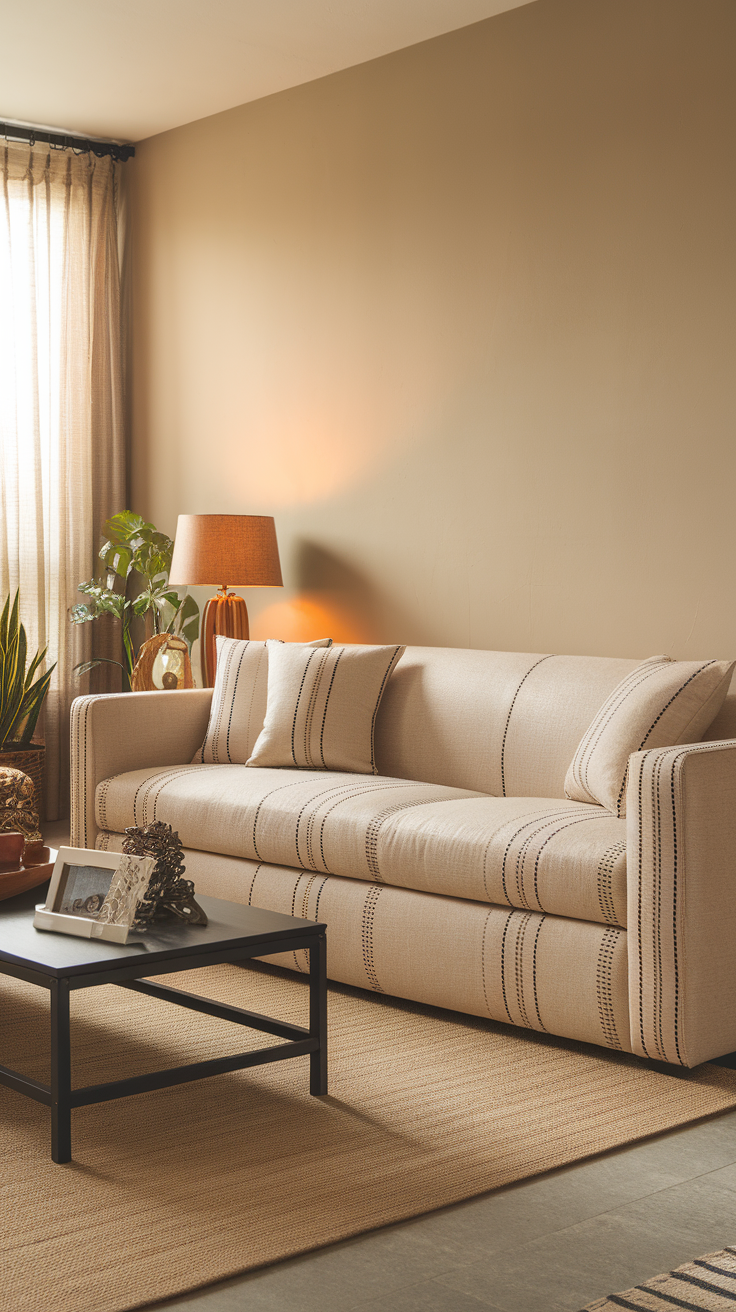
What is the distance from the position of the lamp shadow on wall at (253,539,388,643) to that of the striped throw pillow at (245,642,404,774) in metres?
0.76

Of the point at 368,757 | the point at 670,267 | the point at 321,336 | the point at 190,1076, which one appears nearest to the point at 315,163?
the point at 321,336

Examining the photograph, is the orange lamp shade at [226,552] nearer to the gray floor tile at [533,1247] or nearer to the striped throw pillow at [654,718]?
the striped throw pillow at [654,718]

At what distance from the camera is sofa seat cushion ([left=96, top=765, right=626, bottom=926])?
2.61 m

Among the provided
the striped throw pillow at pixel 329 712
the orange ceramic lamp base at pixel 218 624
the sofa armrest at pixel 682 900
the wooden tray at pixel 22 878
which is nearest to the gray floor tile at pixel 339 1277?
the sofa armrest at pixel 682 900

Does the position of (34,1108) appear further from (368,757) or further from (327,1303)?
(368,757)

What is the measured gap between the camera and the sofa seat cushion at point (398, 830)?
2.61 m

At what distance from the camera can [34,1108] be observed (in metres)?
2.35

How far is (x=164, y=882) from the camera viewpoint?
2.38m

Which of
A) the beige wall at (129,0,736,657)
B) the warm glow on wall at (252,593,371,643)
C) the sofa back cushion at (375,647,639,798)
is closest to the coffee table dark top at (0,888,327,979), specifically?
the sofa back cushion at (375,647,639,798)

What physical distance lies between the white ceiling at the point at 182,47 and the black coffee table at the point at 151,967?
295 cm

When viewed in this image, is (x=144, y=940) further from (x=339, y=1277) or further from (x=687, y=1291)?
(x=687, y=1291)

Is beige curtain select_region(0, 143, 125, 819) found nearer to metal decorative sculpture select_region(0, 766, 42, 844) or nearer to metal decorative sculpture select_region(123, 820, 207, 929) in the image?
metal decorative sculpture select_region(0, 766, 42, 844)

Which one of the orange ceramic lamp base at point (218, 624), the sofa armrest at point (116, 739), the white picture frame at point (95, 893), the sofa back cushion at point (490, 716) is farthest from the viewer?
the orange ceramic lamp base at point (218, 624)

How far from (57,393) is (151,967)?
3.76 m
